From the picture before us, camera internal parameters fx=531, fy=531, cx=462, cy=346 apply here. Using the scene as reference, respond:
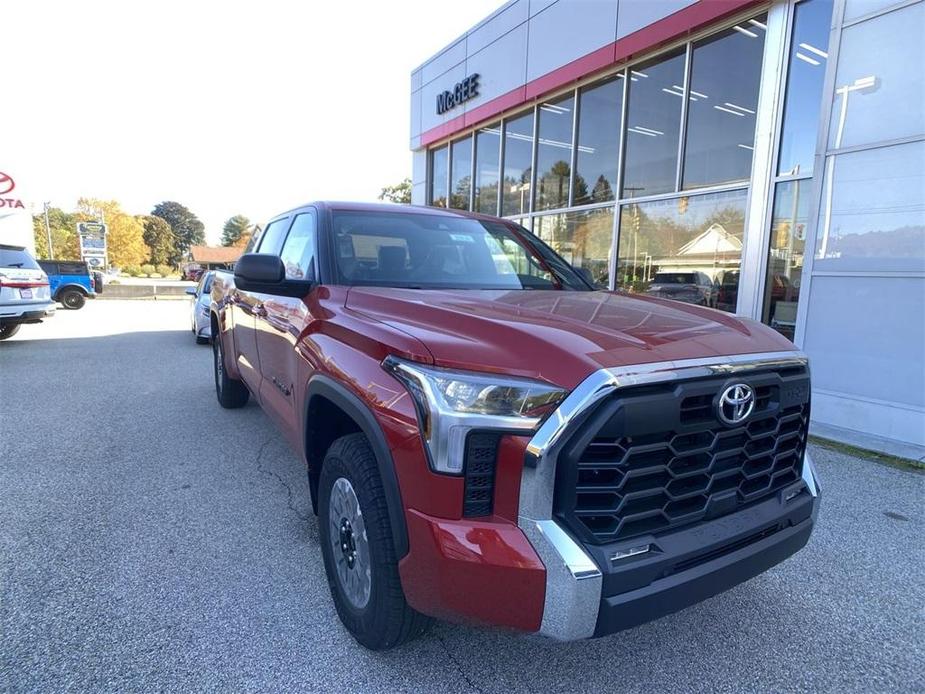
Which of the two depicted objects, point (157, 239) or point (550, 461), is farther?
point (157, 239)

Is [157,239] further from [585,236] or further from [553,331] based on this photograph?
[553,331]

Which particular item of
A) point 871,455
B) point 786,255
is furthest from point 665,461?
point 786,255

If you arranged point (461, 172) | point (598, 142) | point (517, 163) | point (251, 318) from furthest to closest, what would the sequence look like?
1. point (461, 172)
2. point (517, 163)
3. point (598, 142)
4. point (251, 318)

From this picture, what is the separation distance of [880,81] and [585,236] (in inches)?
199

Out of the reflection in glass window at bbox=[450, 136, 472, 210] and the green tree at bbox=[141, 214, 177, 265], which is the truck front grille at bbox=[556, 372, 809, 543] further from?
the green tree at bbox=[141, 214, 177, 265]

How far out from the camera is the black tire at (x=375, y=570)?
1.82 metres

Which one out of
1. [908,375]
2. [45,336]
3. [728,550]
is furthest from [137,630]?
[45,336]

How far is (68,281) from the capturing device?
57.7 feet

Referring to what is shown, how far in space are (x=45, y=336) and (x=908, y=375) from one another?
1418 cm

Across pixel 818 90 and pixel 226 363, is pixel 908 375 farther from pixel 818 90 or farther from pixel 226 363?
pixel 226 363

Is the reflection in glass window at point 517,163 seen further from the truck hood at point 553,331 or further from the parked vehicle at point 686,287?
the truck hood at point 553,331

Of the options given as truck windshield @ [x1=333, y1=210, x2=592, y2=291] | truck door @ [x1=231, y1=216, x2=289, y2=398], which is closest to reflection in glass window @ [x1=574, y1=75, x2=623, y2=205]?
truck windshield @ [x1=333, y1=210, x2=592, y2=291]

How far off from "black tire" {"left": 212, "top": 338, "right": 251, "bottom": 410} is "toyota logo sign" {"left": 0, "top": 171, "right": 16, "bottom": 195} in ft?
57.0

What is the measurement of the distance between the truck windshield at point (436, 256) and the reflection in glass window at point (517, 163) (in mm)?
8196
